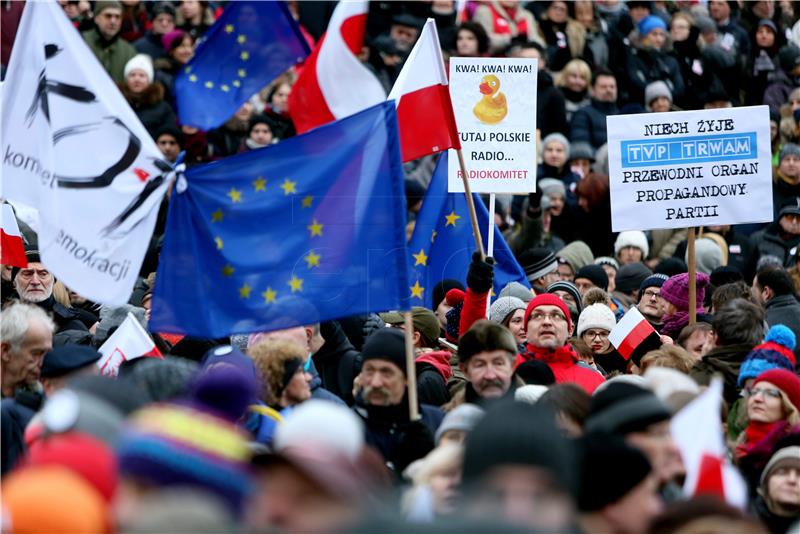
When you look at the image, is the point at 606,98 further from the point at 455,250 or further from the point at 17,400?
the point at 17,400

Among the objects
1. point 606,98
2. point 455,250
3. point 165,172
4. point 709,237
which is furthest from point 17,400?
point 606,98

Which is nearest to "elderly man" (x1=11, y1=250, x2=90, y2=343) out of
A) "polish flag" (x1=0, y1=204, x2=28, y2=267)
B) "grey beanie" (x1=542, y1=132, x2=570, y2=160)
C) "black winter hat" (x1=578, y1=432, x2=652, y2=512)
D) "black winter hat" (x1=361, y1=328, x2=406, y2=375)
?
"polish flag" (x1=0, y1=204, x2=28, y2=267)

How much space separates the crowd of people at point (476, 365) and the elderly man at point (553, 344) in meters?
0.02

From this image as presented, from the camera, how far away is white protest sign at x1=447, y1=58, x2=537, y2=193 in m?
11.5

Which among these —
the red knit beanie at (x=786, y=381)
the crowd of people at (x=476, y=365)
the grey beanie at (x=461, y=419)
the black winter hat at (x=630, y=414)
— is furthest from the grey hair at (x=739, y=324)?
the black winter hat at (x=630, y=414)

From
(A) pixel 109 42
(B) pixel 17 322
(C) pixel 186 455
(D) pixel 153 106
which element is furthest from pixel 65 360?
(A) pixel 109 42

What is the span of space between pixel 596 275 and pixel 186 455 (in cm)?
881

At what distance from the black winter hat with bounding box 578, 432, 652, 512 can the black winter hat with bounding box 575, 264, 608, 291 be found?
7.55m

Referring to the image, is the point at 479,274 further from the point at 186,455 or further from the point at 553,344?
the point at 186,455

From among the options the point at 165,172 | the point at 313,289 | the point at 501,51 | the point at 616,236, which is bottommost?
the point at 616,236

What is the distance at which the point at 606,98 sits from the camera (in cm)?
1833

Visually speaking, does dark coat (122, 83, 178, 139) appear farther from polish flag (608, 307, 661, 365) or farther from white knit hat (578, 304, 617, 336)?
polish flag (608, 307, 661, 365)

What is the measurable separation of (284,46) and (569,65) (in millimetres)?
6809

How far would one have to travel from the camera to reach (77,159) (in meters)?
8.38
